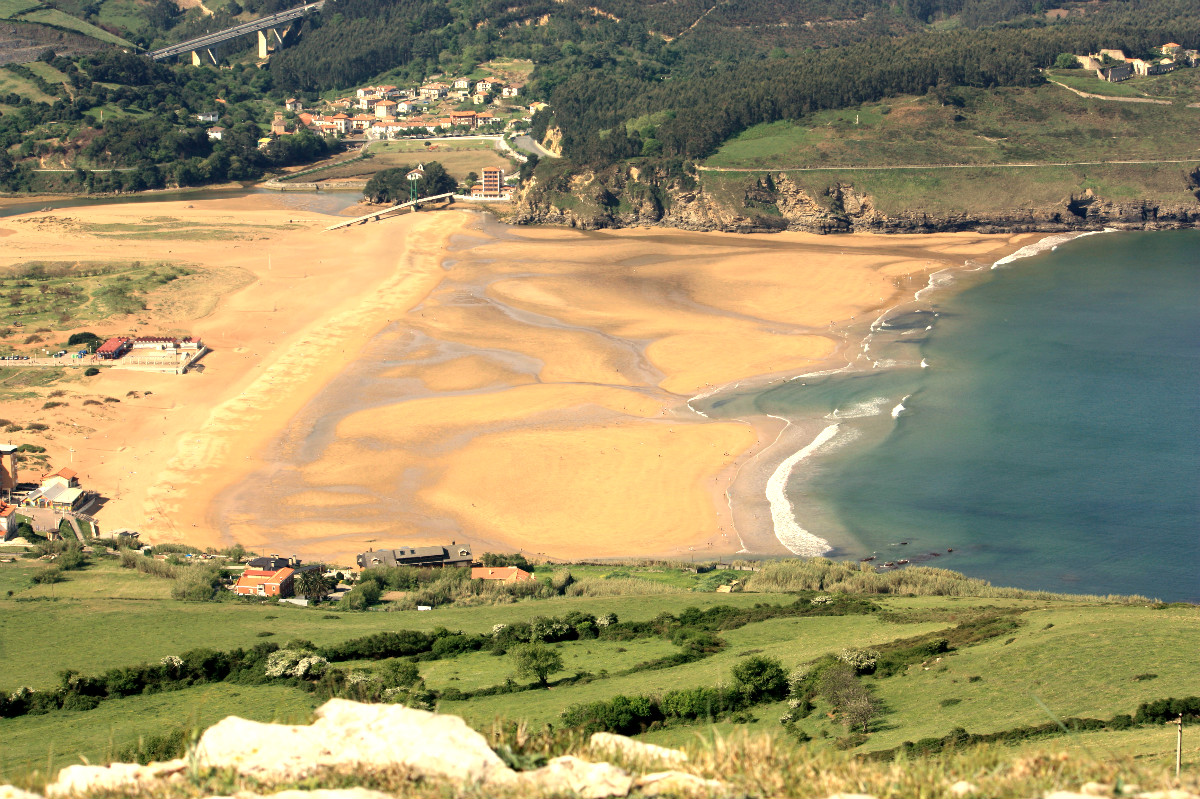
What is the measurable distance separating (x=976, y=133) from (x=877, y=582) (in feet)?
294

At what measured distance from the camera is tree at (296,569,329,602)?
3631 cm

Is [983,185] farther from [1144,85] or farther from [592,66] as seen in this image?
[592,66]

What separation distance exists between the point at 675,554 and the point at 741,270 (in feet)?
162

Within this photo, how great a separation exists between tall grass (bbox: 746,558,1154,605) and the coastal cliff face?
71089 millimetres

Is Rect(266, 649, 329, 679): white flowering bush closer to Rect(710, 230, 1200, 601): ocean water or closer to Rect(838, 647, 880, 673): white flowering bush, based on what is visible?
Rect(838, 647, 880, 673): white flowering bush

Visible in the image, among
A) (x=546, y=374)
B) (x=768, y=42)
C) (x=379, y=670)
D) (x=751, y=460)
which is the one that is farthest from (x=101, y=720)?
(x=768, y=42)

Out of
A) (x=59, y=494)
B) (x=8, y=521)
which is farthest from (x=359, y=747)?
(x=59, y=494)

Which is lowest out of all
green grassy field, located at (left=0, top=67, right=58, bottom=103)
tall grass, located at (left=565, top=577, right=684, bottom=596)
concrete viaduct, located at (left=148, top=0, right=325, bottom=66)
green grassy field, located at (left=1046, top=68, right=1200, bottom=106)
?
tall grass, located at (left=565, top=577, right=684, bottom=596)

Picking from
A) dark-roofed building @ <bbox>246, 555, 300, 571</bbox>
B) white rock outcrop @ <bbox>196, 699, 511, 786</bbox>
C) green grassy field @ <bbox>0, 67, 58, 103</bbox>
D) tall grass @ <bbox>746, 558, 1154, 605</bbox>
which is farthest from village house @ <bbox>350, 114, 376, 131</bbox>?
white rock outcrop @ <bbox>196, 699, 511, 786</bbox>

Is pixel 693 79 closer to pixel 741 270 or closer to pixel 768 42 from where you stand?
pixel 768 42

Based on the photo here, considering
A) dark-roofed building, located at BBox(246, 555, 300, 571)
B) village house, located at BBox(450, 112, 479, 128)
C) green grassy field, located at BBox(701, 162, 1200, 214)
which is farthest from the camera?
village house, located at BBox(450, 112, 479, 128)

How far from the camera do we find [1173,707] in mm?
20906

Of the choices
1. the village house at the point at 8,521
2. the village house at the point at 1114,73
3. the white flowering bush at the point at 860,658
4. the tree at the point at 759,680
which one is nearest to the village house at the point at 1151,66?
the village house at the point at 1114,73

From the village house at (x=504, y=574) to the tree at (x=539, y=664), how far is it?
10.3 metres
